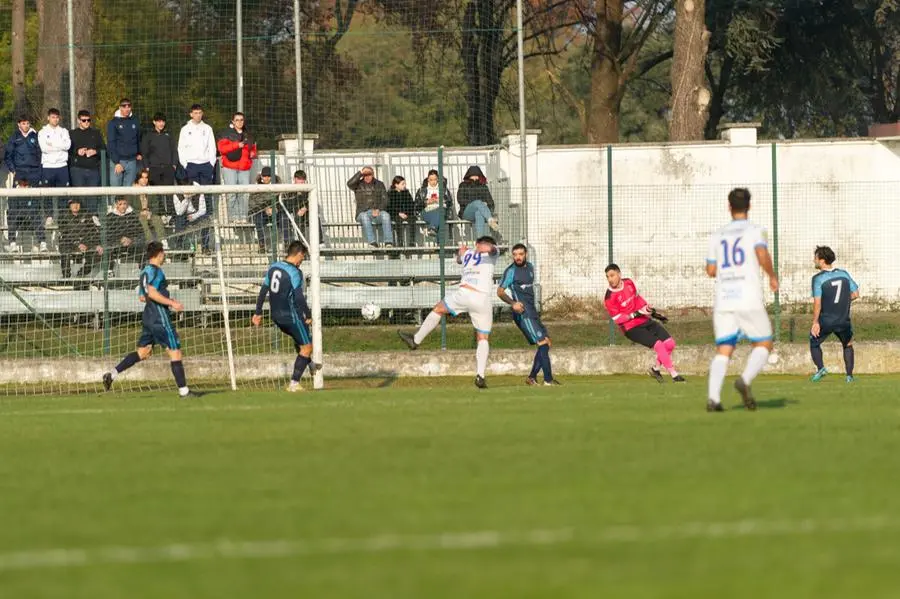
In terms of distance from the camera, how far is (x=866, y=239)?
23938 millimetres

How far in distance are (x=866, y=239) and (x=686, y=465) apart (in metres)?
16.0

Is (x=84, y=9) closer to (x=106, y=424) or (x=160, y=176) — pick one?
(x=160, y=176)

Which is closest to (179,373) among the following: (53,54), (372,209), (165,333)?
(165,333)

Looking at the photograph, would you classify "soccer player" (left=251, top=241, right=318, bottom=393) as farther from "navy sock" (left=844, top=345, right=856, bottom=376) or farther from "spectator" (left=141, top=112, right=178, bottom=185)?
"navy sock" (left=844, top=345, right=856, bottom=376)

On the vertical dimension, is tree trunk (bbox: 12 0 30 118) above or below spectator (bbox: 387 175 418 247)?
above

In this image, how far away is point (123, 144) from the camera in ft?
74.9

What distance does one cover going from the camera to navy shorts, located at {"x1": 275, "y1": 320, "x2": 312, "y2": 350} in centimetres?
1822

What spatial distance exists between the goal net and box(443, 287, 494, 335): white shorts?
2.68 metres

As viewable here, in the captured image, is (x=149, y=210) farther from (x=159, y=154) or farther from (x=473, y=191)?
(x=473, y=191)

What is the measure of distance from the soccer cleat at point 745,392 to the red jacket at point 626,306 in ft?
22.7

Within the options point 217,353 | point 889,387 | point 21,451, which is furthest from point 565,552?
point 217,353

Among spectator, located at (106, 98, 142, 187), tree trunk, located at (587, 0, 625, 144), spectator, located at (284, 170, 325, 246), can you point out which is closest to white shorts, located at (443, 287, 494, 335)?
spectator, located at (284, 170, 325, 246)

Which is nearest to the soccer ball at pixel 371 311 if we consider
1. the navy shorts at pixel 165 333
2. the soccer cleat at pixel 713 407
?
the navy shorts at pixel 165 333

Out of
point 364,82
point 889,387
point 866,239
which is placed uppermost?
point 364,82
